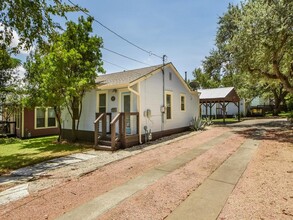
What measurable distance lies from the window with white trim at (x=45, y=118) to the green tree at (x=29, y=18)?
9564 mm

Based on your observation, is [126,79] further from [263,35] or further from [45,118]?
[45,118]

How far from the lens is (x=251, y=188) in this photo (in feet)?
15.0

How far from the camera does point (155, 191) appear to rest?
177 inches

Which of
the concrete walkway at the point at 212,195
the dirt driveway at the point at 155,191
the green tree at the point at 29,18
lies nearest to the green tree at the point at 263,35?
the dirt driveway at the point at 155,191

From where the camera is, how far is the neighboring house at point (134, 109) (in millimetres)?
10039

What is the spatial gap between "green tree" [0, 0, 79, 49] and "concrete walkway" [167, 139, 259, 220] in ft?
26.4

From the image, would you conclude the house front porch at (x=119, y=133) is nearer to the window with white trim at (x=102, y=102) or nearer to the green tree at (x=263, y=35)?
the window with white trim at (x=102, y=102)

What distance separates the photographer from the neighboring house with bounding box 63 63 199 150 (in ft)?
32.9

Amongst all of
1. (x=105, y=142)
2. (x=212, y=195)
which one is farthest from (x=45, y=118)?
(x=212, y=195)

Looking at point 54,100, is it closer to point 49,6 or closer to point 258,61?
point 49,6

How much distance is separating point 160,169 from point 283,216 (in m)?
3.38

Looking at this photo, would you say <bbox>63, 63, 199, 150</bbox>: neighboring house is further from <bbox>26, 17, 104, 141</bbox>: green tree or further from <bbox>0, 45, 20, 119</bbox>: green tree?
<bbox>0, 45, 20, 119</bbox>: green tree

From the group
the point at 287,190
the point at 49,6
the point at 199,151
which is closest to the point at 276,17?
the point at 199,151

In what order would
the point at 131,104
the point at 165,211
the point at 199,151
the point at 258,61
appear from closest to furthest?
the point at 165,211 → the point at 199,151 → the point at 131,104 → the point at 258,61
